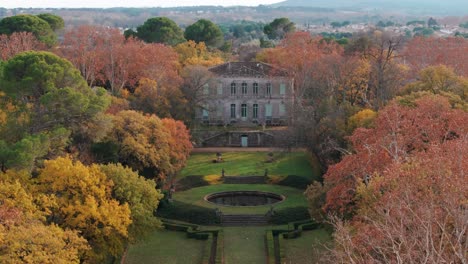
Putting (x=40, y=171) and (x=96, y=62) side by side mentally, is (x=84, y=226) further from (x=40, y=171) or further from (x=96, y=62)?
(x=96, y=62)

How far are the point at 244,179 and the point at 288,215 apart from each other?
416 inches

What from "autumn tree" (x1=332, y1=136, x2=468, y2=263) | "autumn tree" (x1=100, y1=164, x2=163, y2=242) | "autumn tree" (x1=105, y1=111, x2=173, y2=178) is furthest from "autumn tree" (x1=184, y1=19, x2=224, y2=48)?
"autumn tree" (x1=332, y1=136, x2=468, y2=263)

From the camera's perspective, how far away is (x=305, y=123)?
50.4 metres

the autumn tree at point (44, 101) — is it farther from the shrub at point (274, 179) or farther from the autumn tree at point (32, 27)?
the autumn tree at point (32, 27)

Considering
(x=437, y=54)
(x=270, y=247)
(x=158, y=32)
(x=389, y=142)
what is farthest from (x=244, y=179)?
(x=158, y=32)

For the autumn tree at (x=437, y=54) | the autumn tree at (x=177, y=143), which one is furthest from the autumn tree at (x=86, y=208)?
the autumn tree at (x=437, y=54)

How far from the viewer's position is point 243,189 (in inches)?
2025

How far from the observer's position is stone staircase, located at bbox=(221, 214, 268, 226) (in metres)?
43.3

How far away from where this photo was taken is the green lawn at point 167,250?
36469mm

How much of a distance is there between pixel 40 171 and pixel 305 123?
932 inches

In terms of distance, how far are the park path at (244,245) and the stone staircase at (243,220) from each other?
35.0 inches

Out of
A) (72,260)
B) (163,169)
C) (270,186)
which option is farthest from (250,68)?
(72,260)

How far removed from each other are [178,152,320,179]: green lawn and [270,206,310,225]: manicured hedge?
328 inches

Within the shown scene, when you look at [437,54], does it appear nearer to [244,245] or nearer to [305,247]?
[305,247]
